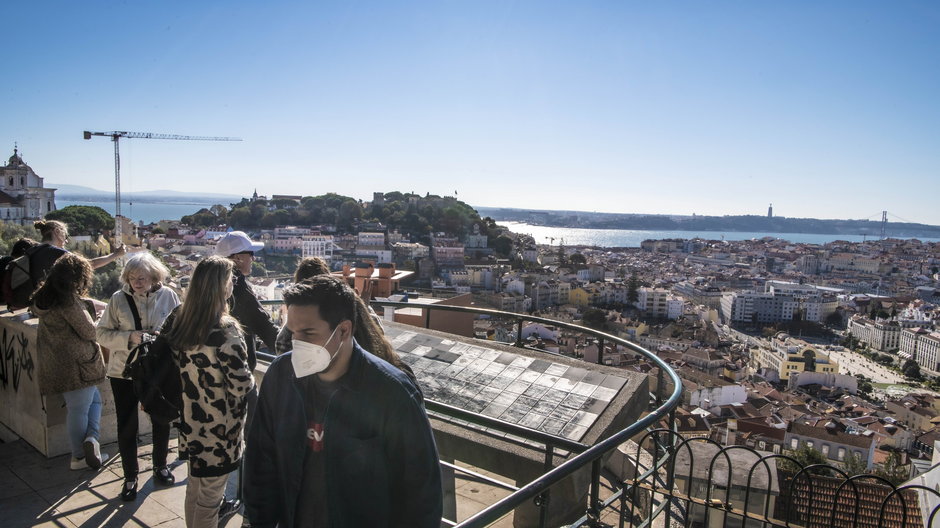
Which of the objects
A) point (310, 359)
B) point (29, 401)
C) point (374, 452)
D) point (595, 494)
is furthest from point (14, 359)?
point (595, 494)

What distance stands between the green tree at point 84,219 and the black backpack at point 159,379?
3573 cm

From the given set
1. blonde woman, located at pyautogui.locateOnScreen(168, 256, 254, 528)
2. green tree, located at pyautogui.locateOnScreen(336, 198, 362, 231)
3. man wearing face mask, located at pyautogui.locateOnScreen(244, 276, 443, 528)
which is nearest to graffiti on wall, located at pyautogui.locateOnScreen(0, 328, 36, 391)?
blonde woman, located at pyautogui.locateOnScreen(168, 256, 254, 528)

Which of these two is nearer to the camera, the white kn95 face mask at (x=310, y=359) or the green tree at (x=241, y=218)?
the white kn95 face mask at (x=310, y=359)

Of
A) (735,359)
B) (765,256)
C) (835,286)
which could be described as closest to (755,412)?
(735,359)

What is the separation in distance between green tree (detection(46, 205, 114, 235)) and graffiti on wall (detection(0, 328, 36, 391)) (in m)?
34.2

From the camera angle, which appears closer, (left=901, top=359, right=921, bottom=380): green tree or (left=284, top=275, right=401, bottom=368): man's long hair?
(left=284, top=275, right=401, bottom=368): man's long hair

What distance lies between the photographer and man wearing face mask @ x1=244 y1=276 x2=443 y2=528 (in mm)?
1210

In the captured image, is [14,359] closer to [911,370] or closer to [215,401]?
[215,401]

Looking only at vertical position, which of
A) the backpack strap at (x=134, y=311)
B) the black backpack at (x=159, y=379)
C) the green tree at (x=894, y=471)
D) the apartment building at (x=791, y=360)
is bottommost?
the apartment building at (x=791, y=360)

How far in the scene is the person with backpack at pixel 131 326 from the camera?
231cm

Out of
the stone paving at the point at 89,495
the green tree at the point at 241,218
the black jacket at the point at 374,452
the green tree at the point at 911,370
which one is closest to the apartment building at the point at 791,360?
the green tree at the point at 911,370

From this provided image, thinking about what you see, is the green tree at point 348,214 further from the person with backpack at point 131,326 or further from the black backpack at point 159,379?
the black backpack at point 159,379

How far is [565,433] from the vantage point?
2.71m

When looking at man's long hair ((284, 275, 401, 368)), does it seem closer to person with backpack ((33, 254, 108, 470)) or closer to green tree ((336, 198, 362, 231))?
person with backpack ((33, 254, 108, 470))
